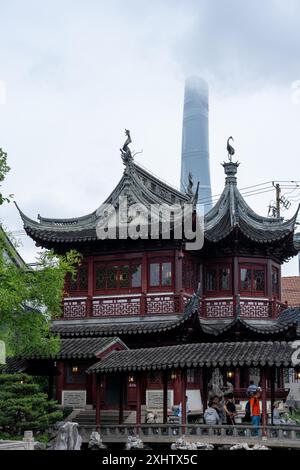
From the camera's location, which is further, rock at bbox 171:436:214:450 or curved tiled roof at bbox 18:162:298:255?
curved tiled roof at bbox 18:162:298:255

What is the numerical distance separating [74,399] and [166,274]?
5.25 meters

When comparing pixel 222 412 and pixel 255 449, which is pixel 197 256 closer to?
pixel 222 412

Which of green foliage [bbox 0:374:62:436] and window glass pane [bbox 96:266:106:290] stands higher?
window glass pane [bbox 96:266:106:290]

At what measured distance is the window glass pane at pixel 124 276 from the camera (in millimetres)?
28500

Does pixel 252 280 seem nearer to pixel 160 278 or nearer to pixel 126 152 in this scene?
pixel 160 278

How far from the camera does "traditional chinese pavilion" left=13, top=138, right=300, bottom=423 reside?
2717 centimetres

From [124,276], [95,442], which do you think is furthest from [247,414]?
[124,276]

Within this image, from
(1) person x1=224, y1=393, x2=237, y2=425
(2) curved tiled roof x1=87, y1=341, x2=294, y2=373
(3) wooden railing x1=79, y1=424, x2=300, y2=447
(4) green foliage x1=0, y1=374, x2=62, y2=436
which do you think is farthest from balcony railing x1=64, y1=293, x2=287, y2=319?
(4) green foliage x1=0, y1=374, x2=62, y2=436

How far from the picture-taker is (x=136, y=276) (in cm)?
2838

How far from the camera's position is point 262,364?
2069 centimetres

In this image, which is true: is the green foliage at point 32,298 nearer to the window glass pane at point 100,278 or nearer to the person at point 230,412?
the person at point 230,412

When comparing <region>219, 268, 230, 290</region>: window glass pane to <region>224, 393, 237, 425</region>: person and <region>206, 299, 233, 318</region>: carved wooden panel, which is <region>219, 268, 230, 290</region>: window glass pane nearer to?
<region>206, 299, 233, 318</region>: carved wooden panel

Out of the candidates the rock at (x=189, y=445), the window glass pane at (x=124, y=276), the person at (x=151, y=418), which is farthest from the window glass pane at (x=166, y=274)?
the rock at (x=189, y=445)

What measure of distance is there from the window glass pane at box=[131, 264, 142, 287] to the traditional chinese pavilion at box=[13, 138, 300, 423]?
0.04 m
